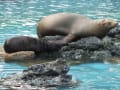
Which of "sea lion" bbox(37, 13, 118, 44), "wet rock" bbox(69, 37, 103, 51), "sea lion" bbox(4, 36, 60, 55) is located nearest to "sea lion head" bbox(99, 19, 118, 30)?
"sea lion" bbox(37, 13, 118, 44)

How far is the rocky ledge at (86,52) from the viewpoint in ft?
28.4

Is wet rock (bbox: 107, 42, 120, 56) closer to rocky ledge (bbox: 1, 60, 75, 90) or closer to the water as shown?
the water

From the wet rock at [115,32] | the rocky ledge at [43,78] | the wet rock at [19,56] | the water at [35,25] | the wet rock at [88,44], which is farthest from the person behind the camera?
the wet rock at [115,32]

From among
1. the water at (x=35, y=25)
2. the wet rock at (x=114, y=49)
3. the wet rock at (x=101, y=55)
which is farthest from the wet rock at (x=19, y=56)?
the wet rock at (x=114, y=49)

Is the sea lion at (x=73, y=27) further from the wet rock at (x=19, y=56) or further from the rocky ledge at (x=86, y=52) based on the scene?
the wet rock at (x=19, y=56)

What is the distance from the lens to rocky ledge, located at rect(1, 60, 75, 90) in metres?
6.46

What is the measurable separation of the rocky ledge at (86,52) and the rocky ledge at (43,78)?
1929 millimetres

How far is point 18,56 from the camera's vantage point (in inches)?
340

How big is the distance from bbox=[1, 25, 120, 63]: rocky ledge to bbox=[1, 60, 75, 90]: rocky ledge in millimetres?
1929

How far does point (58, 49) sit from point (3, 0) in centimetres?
1332

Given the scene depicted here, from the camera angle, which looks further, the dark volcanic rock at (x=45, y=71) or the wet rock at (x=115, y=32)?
the wet rock at (x=115, y=32)

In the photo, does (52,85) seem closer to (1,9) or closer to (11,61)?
(11,61)

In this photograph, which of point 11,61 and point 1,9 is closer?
point 11,61

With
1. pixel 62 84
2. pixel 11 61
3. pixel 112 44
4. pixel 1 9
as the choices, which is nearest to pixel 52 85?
pixel 62 84
